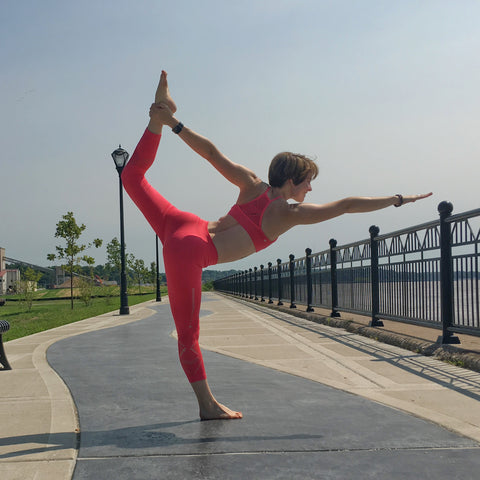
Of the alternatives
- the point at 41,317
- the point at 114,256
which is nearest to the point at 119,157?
the point at 41,317

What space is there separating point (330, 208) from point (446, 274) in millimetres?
4149

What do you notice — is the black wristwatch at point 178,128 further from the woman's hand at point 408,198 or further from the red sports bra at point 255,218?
the woman's hand at point 408,198

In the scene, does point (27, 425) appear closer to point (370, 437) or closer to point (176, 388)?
point (176, 388)

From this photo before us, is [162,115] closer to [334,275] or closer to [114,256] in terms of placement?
[334,275]

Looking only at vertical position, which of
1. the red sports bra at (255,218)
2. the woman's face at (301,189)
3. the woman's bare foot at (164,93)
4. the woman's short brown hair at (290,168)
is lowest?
the red sports bra at (255,218)

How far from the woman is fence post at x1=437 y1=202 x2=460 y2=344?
373 centimetres

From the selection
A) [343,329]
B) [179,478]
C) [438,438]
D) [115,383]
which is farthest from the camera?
[343,329]

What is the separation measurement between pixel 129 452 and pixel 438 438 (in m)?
1.74

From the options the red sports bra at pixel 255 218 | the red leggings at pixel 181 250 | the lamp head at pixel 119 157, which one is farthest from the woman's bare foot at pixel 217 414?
the lamp head at pixel 119 157

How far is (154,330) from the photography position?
11.5 m

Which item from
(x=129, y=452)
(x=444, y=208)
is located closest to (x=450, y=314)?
A: (x=444, y=208)

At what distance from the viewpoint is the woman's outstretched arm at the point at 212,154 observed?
3500 millimetres

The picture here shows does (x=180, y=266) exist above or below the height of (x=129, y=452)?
above

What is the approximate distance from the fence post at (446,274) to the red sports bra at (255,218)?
13.6 feet
